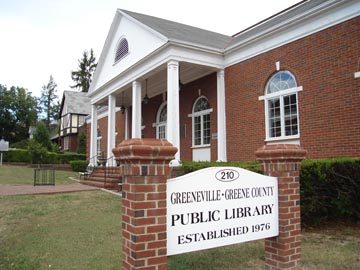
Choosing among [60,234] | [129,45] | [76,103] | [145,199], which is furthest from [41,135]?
[145,199]

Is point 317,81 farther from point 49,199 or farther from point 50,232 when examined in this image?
point 49,199

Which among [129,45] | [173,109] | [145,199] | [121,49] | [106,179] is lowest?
[106,179]

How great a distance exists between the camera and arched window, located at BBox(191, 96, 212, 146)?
1372 cm

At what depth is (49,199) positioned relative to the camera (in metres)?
9.93

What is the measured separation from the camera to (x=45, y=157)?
93.4 feet

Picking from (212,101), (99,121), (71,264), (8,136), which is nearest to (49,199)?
(71,264)

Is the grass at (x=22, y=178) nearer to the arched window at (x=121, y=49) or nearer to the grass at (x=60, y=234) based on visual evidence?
the grass at (x=60, y=234)

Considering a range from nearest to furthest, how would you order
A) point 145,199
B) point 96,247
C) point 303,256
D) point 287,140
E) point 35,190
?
point 145,199 < point 303,256 < point 96,247 < point 287,140 < point 35,190

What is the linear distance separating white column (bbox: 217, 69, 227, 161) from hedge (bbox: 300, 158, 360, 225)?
6163 millimetres

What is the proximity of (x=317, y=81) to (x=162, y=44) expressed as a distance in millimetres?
5692

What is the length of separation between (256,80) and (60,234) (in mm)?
8172

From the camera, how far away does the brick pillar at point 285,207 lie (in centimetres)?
364

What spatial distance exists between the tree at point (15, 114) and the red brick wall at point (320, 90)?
49611mm

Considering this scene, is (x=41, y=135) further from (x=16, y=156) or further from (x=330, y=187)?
(x=330, y=187)
